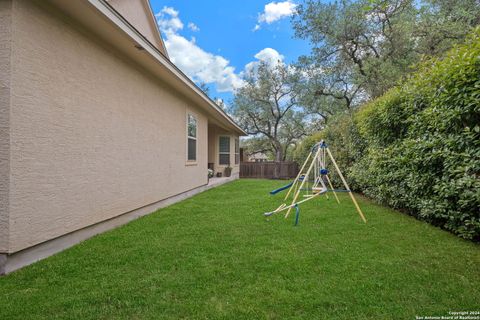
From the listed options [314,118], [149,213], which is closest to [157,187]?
[149,213]

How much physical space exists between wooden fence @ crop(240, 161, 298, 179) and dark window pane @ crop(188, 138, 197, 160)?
9.31 metres

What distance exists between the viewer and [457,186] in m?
3.27

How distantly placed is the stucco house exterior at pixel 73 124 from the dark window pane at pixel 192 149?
79.7 inches

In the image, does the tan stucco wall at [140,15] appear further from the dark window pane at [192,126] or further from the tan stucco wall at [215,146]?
the tan stucco wall at [215,146]

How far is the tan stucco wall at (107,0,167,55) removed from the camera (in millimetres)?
6059

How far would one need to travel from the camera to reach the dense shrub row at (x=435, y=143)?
3.12 meters

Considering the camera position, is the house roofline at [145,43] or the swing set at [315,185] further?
the swing set at [315,185]

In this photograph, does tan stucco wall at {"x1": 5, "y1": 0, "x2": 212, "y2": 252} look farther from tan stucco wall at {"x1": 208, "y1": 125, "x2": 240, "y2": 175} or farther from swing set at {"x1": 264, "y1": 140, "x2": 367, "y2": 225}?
tan stucco wall at {"x1": 208, "y1": 125, "x2": 240, "y2": 175}

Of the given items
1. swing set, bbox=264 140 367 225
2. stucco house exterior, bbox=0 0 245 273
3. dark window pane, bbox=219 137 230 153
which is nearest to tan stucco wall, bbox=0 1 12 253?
stucco house exterior, bbox=0 0 245 273

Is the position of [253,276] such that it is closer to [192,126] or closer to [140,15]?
[192,126]

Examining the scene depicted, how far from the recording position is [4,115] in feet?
8.16

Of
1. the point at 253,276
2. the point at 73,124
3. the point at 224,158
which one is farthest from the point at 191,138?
the point at 253,276

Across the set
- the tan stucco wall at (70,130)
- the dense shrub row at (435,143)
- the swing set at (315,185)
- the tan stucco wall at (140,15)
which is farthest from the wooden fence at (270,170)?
the tan stucco wall at (70,130)

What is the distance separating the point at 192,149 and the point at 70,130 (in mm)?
4940
